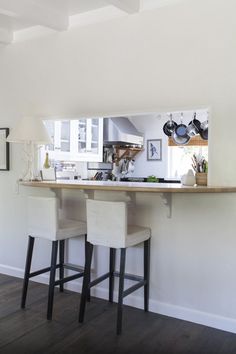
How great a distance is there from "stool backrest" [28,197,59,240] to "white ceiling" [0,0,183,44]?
5.34ft

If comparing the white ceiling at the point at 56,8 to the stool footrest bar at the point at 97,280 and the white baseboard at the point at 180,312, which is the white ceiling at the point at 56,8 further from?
the white baseboard at the point at 180,312

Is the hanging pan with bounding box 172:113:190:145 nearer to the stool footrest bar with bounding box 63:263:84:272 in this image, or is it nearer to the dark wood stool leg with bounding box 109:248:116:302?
the dark wood stool leg with bounding box 109:248:116:302

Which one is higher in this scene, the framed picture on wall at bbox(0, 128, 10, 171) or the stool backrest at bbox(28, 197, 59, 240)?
the framed picture on wall at bbox(0, 128, 10, 171)

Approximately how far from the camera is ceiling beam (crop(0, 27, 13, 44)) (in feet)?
11.9

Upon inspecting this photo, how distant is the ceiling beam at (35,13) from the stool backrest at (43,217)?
162cm

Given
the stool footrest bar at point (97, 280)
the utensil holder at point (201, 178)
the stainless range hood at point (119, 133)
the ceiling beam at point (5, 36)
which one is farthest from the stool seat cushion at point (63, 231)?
the stainless range hood at point (119, 133)

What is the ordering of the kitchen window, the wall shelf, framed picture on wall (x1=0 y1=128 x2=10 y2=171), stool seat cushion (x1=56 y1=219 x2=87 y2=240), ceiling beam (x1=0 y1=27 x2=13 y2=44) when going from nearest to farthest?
stool seat cushion (x1=56 y1=219 x2=87 y2=240), ceiling beam (x1=0 y1=27 x2=13 y2=44), framed picture on wall (x1=0 y1=128 x2=10 y2=171), the wall shelf, the kitchen window

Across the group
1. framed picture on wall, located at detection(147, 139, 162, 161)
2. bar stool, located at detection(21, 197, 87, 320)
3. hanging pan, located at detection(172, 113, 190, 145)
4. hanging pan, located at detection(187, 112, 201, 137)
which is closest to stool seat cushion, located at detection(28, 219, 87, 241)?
bar stool, located at detection(21, 197, 87, 320)

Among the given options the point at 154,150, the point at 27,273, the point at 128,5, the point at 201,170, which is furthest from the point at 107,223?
the point at 154,150

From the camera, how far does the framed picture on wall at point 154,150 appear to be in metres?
6.94

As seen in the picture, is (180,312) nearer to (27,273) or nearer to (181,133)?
(27,273)

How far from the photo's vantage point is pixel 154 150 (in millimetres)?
6988

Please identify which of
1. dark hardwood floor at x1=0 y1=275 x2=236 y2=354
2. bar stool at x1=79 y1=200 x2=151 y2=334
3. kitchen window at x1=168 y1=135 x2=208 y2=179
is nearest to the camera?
dark hardwood floor at x1=0 y1=275 x2=236 y2=354

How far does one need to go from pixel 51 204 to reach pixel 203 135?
2.03 metres
